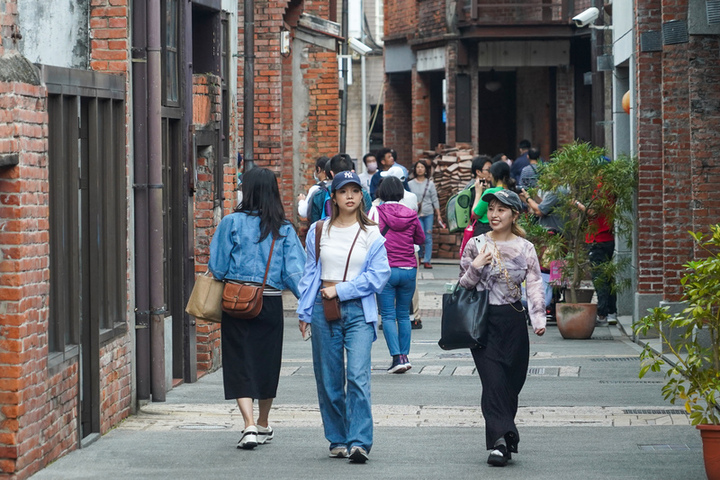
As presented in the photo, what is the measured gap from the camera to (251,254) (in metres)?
8.84

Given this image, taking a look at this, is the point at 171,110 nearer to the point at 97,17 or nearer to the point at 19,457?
the point at 97,17

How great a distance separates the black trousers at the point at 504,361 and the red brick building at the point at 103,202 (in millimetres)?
2570

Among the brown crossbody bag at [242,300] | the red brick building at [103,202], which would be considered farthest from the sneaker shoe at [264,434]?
the red brick building at [103,202]

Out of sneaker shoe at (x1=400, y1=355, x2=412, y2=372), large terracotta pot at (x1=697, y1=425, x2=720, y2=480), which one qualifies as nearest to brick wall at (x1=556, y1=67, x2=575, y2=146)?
sneaker shoe at (x1=400, y1=355, x2=412, y2=372)

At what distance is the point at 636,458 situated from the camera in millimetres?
8297

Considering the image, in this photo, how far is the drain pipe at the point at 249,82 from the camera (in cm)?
1812

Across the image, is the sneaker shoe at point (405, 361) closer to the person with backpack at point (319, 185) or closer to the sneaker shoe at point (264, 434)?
the person with backpack at point (319, 185)

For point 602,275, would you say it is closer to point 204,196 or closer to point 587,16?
point 204,196

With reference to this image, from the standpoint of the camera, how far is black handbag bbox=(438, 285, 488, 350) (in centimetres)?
834

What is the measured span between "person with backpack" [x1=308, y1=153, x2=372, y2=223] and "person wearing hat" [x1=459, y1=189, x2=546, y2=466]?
12.7ft

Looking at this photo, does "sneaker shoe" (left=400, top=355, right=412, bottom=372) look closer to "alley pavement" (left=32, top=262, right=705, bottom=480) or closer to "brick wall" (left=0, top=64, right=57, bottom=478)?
"alley pavement" (left=32, top=262, right=705, bottom=480)

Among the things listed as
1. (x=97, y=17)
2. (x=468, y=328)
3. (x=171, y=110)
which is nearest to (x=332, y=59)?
(x=171, y=110)

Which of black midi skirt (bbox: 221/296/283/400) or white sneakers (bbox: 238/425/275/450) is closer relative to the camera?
white sneakers (bbox: 238/425/275/450)

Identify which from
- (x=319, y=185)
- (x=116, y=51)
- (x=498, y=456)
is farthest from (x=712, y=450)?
(x=319, y=185)
